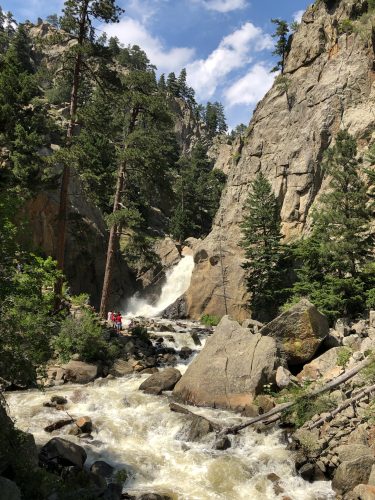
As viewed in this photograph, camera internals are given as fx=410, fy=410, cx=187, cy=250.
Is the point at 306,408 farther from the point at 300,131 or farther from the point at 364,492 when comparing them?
the point at 300,131

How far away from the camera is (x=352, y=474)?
10.4m

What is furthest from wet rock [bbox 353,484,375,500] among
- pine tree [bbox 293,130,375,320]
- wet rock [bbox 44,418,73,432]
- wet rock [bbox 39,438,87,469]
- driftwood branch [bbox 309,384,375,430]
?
pine tree [bbox 293,130,375,320]

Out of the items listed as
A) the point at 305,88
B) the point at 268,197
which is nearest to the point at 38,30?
the point at 305,88

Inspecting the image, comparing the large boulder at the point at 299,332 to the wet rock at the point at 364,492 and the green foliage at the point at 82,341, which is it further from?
the wet rock at the point at 364,492

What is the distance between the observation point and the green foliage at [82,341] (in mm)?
19266

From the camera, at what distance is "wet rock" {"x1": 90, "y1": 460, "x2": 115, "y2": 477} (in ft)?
35.8

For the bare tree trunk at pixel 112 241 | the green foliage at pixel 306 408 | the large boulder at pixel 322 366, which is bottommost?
the green foliage at pixel 306 408

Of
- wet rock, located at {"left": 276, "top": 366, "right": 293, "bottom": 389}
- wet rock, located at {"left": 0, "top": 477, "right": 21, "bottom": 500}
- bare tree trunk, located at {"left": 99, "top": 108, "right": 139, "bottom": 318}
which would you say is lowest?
wet rock, located at {"left": 0, "top": 477, "right": 21, "bottom": 500}

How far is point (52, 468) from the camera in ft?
33.7

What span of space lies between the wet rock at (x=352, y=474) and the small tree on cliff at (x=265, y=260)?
22111 mm

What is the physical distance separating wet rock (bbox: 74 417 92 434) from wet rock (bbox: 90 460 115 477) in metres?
2.34

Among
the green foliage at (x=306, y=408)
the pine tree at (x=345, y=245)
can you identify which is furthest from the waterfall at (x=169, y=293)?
the green foliage at (x=306, y=408)

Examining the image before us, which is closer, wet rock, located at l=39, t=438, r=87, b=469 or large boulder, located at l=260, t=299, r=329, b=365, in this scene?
wet rock, located at l=39, t=438, r=87, b=469

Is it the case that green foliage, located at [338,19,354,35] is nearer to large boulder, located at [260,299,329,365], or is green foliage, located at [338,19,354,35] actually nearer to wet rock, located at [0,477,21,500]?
large boulder, located at [260,299,329,365]
